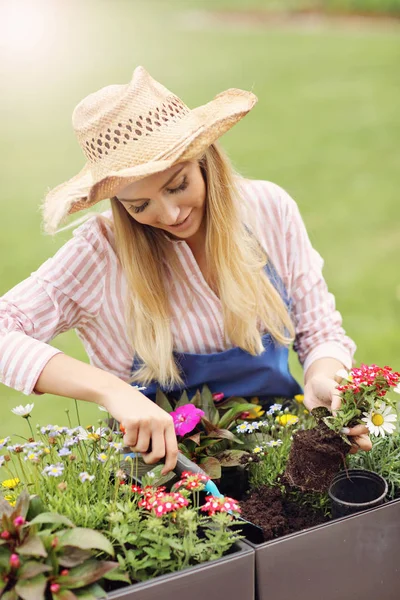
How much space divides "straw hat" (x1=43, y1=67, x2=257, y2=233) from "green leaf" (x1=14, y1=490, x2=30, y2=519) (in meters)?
0.71

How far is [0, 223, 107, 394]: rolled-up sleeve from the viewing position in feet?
6.18

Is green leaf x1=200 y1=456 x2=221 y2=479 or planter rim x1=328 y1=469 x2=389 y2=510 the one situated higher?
green leaf x1=200 y1=456 x2=221 y2=479

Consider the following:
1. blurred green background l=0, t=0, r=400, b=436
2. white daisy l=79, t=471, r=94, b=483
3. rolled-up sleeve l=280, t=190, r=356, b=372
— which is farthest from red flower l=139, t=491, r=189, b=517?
blurred green background l=0, t=0, r=400, b=436

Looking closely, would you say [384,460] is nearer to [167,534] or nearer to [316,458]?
[316,458]

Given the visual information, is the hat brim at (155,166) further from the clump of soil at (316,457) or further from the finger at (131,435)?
the clump of soil at (316,457)

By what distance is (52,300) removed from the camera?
2.07 m

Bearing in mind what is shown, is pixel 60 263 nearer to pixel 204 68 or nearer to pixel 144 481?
pixel 144 481

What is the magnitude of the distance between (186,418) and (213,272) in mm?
471

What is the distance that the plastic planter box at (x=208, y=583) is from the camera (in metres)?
1.32

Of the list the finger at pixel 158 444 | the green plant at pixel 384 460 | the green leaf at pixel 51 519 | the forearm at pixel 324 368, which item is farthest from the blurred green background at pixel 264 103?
the green leaf at pixel 51 519


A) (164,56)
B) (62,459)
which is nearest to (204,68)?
(164,56)

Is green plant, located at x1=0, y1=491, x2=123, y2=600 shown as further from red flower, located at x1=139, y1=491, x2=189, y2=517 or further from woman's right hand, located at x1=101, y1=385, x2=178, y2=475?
woman's right hand, located at x1=101, y1=385, x2=178, y2=475

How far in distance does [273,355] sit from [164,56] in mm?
7671

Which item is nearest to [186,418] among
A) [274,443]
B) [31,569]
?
[274,443]
